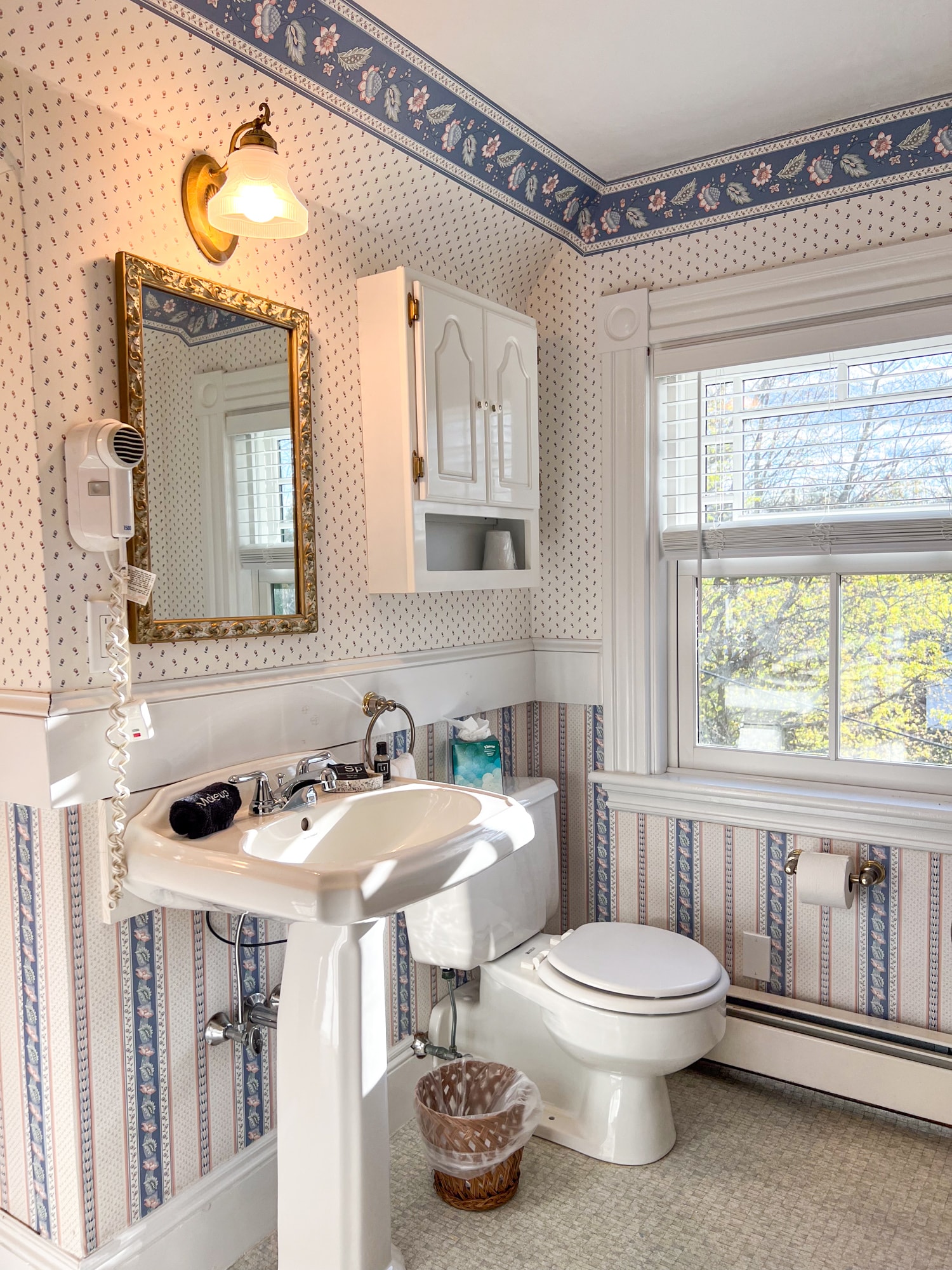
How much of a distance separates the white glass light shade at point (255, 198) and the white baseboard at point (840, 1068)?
214 cm

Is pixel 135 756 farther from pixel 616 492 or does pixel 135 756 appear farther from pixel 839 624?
pixel 839 624

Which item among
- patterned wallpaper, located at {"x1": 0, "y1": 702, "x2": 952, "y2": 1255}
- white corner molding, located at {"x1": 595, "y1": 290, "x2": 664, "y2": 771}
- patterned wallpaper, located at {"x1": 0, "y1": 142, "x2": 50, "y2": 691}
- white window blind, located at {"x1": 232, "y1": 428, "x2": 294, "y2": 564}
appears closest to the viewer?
patterned wallpaper, located at {"x1": 0, "y1": 142, "x2": 50, "y2": 691}

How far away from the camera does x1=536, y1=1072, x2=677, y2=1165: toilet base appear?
7.06 ft

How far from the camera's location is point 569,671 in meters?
2.79

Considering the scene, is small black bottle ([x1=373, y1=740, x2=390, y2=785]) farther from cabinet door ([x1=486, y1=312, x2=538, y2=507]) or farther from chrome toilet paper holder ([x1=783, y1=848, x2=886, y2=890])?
chrome toilet paper holder ([x1=783, y1=848, x2=886, y2=890])

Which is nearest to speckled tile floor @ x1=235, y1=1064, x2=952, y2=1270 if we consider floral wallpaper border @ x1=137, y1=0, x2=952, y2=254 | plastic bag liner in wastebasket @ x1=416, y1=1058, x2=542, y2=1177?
plastic bag liner in wastebasket @ x1=416, y1=1058, x2=542, y2=1177

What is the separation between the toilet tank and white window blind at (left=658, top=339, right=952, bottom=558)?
0.94 m

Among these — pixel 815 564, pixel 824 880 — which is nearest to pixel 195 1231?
pixel 824 880

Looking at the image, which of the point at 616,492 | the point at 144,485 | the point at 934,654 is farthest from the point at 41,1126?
the point at 934,654

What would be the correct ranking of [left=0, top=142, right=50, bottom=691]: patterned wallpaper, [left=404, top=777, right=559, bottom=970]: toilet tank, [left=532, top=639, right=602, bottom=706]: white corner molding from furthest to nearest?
[left=532, top=639, right=602, bottom=706]: white corner molding → [left=404, top=777, right=559, bottom=970]: toilet tank → [left=0, top=142, right=50, bottom=691]: patterned wallpaper

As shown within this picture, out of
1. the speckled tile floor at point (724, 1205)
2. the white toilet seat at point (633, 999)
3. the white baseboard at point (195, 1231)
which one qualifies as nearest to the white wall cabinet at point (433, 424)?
the white toilet seat at point (633, 999)

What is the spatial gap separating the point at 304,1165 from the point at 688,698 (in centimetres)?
154

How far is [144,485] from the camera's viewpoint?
166 centimetres

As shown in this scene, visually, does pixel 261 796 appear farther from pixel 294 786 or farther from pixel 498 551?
pixel 498 551
